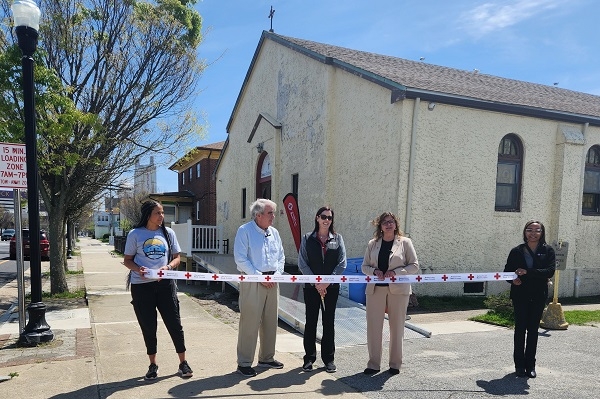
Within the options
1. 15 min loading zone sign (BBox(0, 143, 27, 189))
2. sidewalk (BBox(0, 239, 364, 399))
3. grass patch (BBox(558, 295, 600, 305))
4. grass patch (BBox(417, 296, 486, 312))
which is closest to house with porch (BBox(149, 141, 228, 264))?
grass patch (BBox(417, 296, 486, 312))

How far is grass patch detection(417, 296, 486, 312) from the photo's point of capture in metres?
9.21

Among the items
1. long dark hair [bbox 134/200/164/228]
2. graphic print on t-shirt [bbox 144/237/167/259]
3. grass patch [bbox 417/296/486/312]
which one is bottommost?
grass patch [bbox 417/296/486/312]

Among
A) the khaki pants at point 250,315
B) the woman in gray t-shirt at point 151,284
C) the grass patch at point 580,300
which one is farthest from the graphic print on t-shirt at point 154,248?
the grass patch at point 580,300

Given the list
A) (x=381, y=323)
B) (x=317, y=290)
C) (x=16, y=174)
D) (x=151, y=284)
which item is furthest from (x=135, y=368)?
(x=16, y=174)

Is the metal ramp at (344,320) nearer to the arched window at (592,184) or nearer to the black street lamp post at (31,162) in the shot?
the black street lamp post at (31,162)

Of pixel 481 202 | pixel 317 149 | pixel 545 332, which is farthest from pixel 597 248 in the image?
pixel 317 149

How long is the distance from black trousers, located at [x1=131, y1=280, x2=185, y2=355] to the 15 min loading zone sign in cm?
271

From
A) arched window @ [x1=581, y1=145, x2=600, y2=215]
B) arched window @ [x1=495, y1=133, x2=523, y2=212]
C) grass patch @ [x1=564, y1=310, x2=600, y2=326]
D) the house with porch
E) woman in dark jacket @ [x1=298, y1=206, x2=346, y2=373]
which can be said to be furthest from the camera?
the house with porch

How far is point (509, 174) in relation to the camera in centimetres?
1092

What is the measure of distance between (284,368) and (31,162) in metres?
4.23

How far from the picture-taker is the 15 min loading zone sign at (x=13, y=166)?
6020 mm

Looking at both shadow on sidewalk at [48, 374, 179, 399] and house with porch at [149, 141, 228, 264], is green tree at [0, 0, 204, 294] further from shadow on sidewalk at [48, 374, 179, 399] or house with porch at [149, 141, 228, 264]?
house with porch at [149, 141, 228, 264]

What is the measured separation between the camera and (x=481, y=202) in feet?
34.1

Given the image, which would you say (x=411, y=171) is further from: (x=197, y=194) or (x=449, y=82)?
(x=197, y=194)
